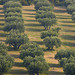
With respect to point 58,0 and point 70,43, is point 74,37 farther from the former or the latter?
point 58,0

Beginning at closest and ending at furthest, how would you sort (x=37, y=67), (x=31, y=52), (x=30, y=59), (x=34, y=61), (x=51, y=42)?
1. (x=37, y=67)
2. (x=34, y=61)
3. (x=30, y=59)
4. (x=31, y=52)
5. (x=51, y=42)

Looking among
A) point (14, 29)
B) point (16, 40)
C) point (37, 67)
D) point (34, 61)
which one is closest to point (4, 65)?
point (34, 61)

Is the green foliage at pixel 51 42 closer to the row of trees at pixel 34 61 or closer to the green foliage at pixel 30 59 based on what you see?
the row of trees at pixel 34 61

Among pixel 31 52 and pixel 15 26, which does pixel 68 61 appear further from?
pixel 15 26

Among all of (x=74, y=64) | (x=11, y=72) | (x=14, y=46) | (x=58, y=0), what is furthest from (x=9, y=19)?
(x=58, y=0)

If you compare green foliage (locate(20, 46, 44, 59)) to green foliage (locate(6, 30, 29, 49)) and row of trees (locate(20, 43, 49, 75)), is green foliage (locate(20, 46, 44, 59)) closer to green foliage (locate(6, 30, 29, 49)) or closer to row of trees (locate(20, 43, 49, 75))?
row of trees (locate(20, 43, 49, 75))

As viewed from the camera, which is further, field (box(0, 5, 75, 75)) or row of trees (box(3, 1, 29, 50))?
row of trees (box(3, 1, 29, 50))

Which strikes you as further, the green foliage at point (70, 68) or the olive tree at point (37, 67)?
the olive tree at point (37, 67)

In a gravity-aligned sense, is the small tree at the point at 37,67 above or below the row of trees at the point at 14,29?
below

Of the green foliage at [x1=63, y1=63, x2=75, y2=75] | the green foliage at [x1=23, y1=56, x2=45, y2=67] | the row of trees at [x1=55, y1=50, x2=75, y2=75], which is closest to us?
the green foliage at [x1=63, y1=63, x2=75, y2=75]

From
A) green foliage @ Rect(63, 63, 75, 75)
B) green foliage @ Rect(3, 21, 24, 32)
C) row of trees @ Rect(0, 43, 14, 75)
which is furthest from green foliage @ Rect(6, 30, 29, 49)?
green foliage @ Rect(63, 63, 75, 75)

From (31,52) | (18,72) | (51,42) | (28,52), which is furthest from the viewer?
(51,42)

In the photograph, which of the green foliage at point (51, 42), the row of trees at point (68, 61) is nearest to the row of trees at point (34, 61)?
the row of trees at point (68, 61)
